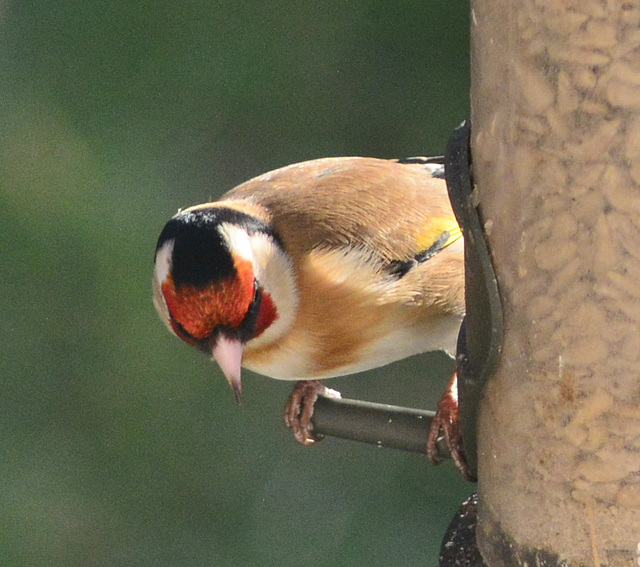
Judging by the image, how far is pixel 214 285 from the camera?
1.88m

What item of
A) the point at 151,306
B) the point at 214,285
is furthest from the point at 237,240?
the point at 151,306

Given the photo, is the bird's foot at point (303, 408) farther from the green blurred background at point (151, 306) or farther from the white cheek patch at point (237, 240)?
the green blurred background at point (151, 306)

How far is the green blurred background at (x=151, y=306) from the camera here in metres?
3.40

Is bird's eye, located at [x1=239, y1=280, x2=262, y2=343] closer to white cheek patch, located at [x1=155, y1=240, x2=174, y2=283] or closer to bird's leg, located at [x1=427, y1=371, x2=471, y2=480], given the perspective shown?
white cheek patch, located at [x1=155, y1=240, x2=174, y2=283]

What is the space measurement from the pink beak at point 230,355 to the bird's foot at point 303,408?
22cm

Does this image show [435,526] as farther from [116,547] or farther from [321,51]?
[321,51]

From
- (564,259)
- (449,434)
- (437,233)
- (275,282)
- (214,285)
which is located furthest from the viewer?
(437,233)

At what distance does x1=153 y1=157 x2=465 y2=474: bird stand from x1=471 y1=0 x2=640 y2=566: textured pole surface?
42 cm

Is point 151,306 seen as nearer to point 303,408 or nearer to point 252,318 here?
point 303,408

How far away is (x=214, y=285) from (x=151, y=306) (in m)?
1.51

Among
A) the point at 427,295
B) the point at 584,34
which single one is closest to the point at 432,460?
the point at 427,295

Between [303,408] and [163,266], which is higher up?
[163,266]

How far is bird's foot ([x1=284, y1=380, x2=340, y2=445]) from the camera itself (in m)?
2.10

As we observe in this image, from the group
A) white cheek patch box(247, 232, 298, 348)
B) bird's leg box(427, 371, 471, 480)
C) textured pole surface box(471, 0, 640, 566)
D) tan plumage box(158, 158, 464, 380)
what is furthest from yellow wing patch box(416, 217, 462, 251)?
textured pole surface box(471, 0, 640, 566)
